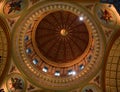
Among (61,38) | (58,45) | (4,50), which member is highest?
(61,38)

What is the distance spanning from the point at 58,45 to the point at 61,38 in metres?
0.78

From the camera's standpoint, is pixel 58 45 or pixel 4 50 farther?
pixel 58 45

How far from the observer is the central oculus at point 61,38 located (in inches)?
1013

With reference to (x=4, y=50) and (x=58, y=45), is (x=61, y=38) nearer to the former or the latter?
(x=58, y=45)

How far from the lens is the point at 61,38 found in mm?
26969

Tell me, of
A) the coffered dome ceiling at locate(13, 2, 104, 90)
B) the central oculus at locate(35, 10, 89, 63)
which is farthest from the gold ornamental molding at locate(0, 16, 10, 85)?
the central oculus at locate(35, 10, 89, 63)

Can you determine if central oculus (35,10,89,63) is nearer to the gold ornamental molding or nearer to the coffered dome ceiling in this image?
the coffered dome ceiling

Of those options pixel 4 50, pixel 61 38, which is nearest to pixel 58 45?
pixel 61 38

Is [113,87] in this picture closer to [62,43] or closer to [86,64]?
[86,64]

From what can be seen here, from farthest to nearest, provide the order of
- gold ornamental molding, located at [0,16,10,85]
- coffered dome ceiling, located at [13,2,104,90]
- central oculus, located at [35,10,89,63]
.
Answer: central oculus, located at [35,10,89,63], coffered dome ceiling, located at [13,2,104,90], gold ornamental molding, located at [0,16,10,85]

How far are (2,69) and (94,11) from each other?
8.97 meters

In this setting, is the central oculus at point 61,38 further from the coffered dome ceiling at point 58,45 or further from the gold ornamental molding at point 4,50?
the gold ornamental molding at point 4,50

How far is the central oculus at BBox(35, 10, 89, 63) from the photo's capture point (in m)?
25.7

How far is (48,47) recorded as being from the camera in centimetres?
2680
